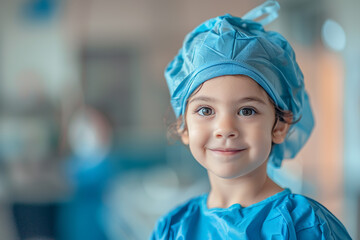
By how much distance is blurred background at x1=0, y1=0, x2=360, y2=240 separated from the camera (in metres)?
3.06

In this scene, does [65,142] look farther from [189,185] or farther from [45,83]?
[189,185]

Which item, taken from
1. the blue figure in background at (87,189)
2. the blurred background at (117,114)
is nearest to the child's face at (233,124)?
the blurred background at (117,114)

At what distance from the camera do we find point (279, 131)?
2.84ft

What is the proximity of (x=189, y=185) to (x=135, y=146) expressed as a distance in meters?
1.59

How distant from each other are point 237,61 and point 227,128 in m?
0.12

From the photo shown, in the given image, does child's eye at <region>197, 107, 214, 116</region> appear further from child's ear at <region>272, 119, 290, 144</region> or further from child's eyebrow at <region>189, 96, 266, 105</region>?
child's ear at <region>272, 119, 290, 144</region>

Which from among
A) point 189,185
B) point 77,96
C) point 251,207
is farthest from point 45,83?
point 251,207

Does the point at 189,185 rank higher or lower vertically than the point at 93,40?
lower

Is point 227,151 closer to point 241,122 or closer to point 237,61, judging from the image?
point 241,122

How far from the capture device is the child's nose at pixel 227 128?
30.7 inches

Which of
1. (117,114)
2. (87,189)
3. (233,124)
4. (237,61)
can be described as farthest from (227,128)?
(117,114)

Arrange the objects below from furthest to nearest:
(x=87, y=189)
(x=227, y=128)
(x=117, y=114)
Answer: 1. (x=117, y=114)
2. (x=87, y=189)
3. (x=227, y=128)

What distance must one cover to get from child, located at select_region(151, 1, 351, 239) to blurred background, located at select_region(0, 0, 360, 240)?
4.34 feet

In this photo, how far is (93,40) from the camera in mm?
5148
